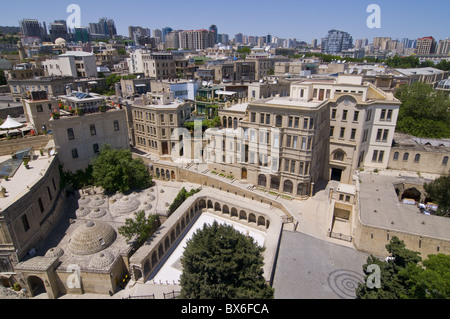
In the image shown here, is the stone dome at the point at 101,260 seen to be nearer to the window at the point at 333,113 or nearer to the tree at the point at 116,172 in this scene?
the tree at the point at 116,172

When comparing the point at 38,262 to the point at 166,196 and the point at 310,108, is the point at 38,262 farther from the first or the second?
the point at 310,108

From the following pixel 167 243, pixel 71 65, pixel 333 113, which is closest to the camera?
pixel 167 243

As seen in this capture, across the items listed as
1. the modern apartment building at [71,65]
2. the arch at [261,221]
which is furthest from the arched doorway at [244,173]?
the modern apartment building at [71,65]

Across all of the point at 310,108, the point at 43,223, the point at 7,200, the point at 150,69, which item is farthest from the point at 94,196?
the point at 150,69

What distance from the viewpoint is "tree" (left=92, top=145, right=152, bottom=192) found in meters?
42.4

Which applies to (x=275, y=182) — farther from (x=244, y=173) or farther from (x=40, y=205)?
(x=40, y=205)

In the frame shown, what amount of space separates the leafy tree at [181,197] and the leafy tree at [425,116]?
41141 millimetres

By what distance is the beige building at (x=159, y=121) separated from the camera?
53969 mm

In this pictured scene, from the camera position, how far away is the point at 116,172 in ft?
139

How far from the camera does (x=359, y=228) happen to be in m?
32.1

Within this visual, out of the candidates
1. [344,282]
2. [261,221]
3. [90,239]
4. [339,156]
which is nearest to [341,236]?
[344,282]

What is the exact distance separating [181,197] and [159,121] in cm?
1831

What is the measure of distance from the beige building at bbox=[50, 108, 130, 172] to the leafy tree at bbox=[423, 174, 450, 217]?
48228 millimetres

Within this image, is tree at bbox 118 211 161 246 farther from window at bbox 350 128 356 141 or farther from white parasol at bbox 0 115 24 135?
window at bbox 350 128 356 141
